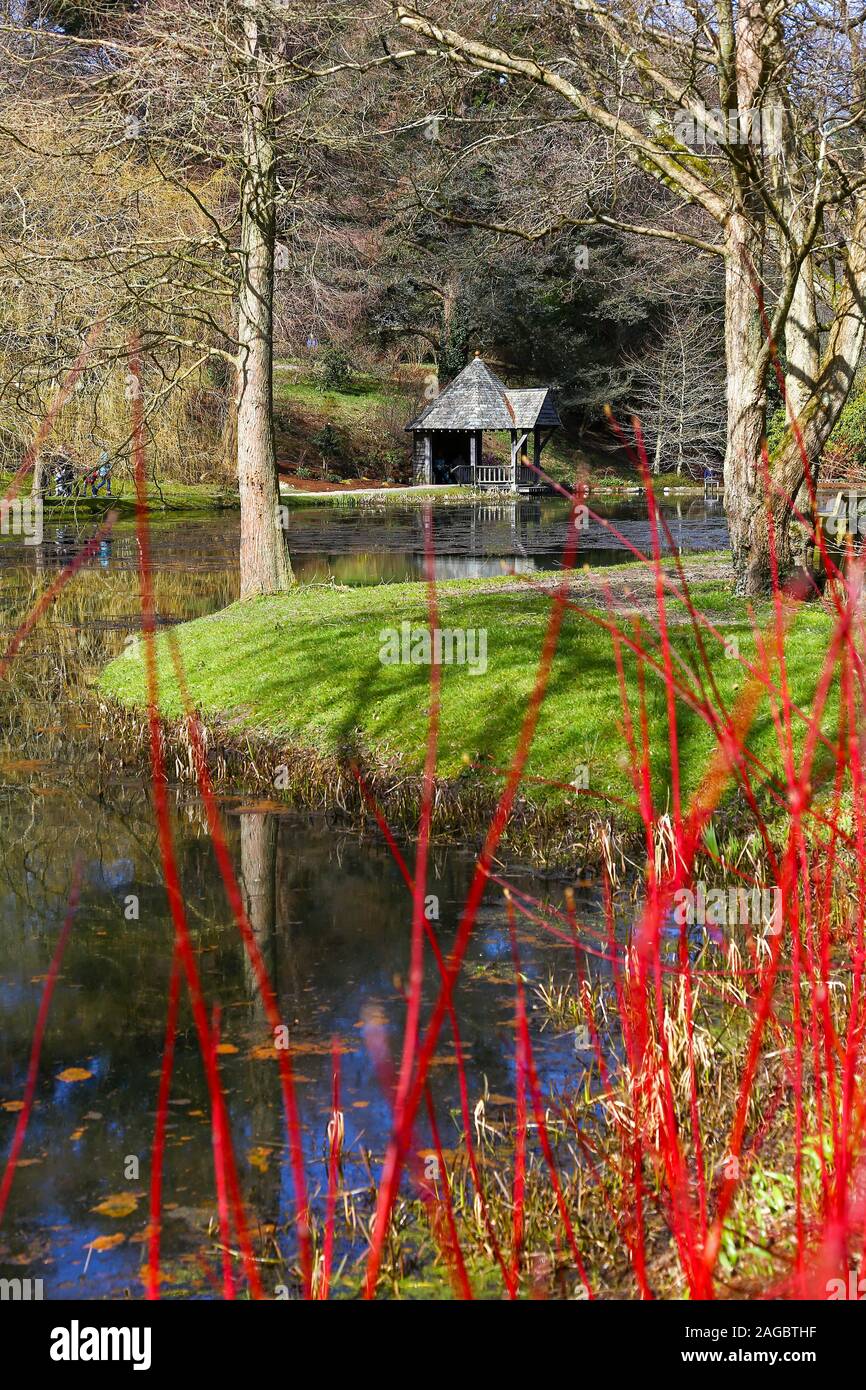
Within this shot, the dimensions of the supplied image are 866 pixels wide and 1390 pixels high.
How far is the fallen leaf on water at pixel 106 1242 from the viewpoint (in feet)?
14.9

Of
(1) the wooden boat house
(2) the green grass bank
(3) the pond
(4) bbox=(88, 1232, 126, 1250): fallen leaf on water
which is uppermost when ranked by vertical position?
(1) the wooden boat house

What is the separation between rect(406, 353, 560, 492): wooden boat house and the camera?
48.2 metres

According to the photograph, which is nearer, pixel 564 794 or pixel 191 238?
pixel 564 794

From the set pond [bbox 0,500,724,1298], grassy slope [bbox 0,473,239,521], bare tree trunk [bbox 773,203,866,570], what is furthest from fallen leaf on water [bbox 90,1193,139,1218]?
grassy slope [bbox 0,473,239,521]

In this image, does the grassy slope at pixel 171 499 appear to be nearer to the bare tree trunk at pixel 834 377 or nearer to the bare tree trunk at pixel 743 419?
the bare tree trunk at pixel 743 419

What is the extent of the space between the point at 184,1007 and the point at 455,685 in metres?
5.00

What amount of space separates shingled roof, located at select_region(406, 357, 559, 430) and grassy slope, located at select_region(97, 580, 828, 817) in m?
33.9

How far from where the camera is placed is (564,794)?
9445 millimetres

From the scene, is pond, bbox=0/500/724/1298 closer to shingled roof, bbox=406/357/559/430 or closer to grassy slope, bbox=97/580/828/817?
grassy slope, bbox=97/580/828/817

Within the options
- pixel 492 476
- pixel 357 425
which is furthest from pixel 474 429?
pixel 357 425

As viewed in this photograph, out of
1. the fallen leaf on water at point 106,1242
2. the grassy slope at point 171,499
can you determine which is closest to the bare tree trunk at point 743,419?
the fallen leaf on water at point 106,1242
